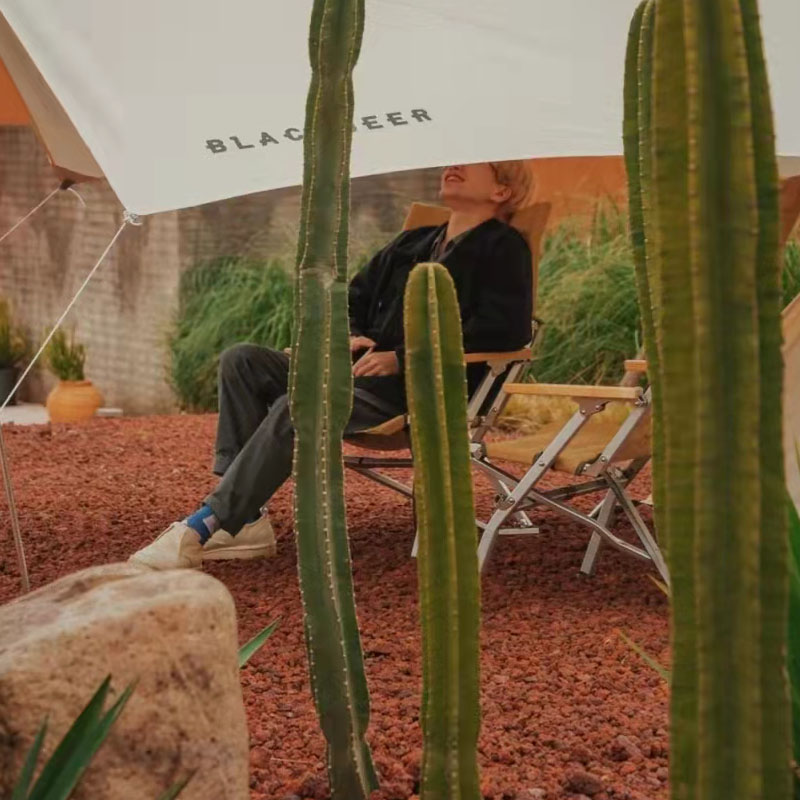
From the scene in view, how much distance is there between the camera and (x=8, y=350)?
898cm

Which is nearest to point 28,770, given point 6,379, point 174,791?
point 174,791

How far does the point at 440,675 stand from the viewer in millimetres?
1549

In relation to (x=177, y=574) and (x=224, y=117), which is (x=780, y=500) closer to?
(x=177, y=574)

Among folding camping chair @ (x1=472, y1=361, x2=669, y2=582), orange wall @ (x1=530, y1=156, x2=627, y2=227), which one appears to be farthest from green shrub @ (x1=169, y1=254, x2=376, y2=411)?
folding camping chair @ (x1=472, y1=361, x2=669, y2=582)

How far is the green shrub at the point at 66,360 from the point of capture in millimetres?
8320

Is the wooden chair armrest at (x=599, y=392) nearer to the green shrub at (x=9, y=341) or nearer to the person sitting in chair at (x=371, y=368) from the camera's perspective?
the person sitting in chair at (x=371, y=368)

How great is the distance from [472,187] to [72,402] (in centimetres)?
475

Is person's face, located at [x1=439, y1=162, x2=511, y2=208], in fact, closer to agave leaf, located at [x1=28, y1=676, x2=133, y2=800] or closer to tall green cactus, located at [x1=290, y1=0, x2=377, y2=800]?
tall green cactus, located at [x1=290, y1=0, x2=377, y2=800]

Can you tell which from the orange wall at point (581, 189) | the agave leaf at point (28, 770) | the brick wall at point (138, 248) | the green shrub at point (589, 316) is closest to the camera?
the agave leaf at point (28, 770)

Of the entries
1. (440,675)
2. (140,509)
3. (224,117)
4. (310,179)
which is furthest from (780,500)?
(140,509)

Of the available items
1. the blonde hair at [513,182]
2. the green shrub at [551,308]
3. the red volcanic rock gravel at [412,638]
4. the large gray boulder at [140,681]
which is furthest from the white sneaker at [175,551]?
the green shrub at [551,308]

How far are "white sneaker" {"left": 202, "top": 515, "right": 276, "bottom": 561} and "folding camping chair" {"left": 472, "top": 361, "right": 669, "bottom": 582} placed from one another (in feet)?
2.14

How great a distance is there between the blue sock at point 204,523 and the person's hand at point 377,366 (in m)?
0.56

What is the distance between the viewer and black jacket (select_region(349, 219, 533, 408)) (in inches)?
153
